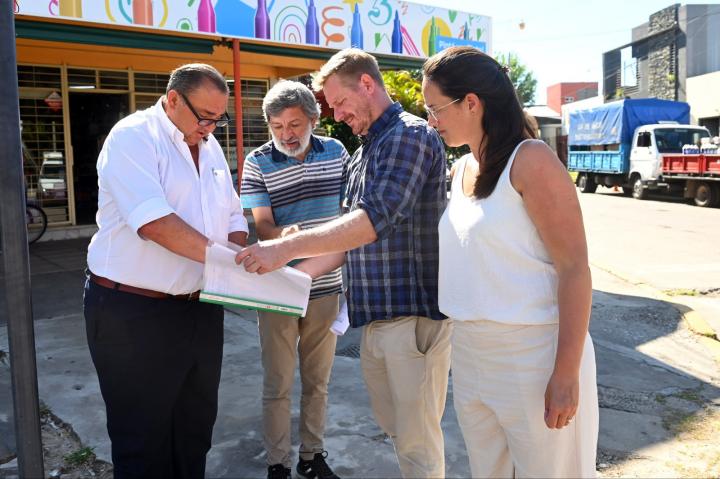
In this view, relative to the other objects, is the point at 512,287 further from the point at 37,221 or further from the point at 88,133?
the point at 88,133

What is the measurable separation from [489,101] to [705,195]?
57.7 ft

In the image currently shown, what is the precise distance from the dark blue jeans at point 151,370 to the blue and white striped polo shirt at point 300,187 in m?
0.67

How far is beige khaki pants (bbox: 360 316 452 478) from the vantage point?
2.56 metres

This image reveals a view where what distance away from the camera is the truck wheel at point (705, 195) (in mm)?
17031

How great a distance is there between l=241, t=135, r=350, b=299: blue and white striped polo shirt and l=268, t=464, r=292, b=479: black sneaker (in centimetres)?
87

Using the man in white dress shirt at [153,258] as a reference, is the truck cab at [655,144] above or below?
above

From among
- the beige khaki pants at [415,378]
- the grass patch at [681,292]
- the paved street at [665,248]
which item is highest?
the beige khaki pants at [415,378]

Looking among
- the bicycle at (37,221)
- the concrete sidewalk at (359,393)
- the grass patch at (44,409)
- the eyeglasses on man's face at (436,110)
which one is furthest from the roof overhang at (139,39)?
the eyeglasses on man's face at (436,110)

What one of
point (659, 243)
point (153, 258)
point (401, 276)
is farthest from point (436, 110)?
point (659, 243)

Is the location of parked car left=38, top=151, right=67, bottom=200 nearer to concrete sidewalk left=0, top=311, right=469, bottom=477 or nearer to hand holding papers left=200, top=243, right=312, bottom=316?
concrete sidewalk left=0, top=311, right=469, bottom=477

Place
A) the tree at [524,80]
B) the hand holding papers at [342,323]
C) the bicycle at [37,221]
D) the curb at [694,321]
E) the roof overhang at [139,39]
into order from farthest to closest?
the tree at [524,80] < the bicycle at [37,221] < the roof overhang at [139,39] < the curb at [694,321] < the hand holding papers at [342,323]

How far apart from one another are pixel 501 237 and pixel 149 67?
1153cm

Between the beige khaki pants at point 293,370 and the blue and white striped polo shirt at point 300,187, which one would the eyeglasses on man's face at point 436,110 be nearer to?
the blue and white striped polo shirt at point 300,187

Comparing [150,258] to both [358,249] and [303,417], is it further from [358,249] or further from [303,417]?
[303,417]
